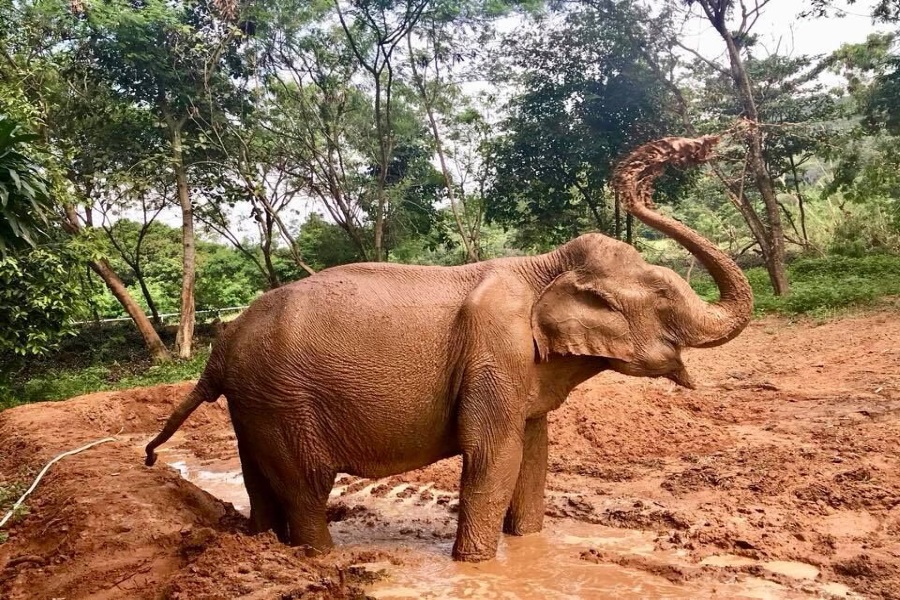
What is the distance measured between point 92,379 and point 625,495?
1247cm

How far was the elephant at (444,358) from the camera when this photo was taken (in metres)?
4.16

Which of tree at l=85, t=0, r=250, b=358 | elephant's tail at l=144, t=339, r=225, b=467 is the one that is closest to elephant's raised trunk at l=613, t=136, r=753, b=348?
elephant's tail at l=144, t=339, r=225, b=467

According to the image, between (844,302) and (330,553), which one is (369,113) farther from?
(330,553)

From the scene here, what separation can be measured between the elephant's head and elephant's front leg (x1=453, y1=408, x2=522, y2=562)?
1.93 ft

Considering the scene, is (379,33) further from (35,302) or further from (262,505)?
(262,505)

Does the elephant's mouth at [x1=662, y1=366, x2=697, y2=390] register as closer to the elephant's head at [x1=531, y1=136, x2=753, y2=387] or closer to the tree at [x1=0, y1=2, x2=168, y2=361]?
the elephant's head at [x1=531, y1=136, x2=753, y2=387]

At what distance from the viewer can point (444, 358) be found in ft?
14.0

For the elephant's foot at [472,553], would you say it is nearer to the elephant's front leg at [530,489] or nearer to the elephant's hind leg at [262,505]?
the elephant's front leg at [530,489]

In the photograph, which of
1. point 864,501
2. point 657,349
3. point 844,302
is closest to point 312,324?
point 657,349

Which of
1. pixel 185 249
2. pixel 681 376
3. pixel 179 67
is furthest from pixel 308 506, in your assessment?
pixel 179 67

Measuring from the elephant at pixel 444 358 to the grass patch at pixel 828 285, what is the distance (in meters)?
10.3

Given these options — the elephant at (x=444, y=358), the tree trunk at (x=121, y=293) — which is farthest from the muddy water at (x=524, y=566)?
the tree trunk at (x=121, y=293)

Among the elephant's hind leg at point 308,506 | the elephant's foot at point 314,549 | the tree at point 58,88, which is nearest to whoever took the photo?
the elephant's foot at point 314,549

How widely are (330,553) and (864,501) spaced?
3.81 m
